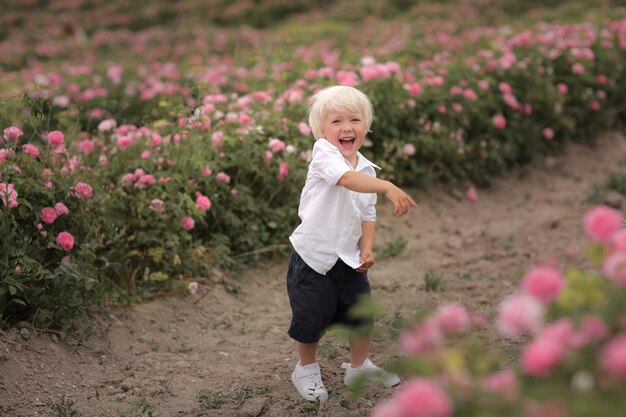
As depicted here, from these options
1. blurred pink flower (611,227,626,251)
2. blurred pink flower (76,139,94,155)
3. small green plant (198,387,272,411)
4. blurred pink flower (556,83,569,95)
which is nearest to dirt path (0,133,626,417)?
small green plant (198,387,272,411)

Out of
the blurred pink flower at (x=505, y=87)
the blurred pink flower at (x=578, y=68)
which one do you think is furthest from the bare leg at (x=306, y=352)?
the blurred pink flower at (x=578, y=68)

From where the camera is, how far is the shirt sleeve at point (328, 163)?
2.81m

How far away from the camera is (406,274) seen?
4785mm

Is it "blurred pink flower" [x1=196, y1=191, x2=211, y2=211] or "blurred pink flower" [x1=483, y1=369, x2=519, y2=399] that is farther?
"blurred pink flower" [x1=196, y1=191, x2=211, y2=211]

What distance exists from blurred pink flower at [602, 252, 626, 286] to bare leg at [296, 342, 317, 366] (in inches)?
73.3

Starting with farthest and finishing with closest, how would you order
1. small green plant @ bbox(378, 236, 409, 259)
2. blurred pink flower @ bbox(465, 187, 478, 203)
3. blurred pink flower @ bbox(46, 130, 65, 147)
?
blurred pink flower @ bbox(465, 187, 478, 203), small green plant @ bbox(378, 236, 409, 259), blurred pink flower @ bbox(46, 130, 65, 147)

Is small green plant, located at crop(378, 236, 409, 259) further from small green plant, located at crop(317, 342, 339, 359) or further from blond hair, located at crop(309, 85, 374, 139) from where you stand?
blond hair, located at crop(309, 85, 374, 139)

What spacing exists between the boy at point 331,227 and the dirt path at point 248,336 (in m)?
0.41

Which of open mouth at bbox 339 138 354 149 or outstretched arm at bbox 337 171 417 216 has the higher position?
open mouth at bbox 339 138 354 149

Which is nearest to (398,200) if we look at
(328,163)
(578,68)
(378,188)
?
(378,188)

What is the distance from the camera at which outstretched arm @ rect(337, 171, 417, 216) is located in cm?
257

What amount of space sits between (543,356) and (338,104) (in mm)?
1825

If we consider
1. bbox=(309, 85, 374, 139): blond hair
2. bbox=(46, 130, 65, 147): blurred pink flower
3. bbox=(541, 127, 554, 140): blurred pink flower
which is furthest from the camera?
bbox=(541, 127, 554, 140): blurred pink flower

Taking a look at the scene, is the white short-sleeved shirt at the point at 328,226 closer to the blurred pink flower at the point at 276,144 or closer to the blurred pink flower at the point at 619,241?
the blurred pink flower at the point at 619,241
